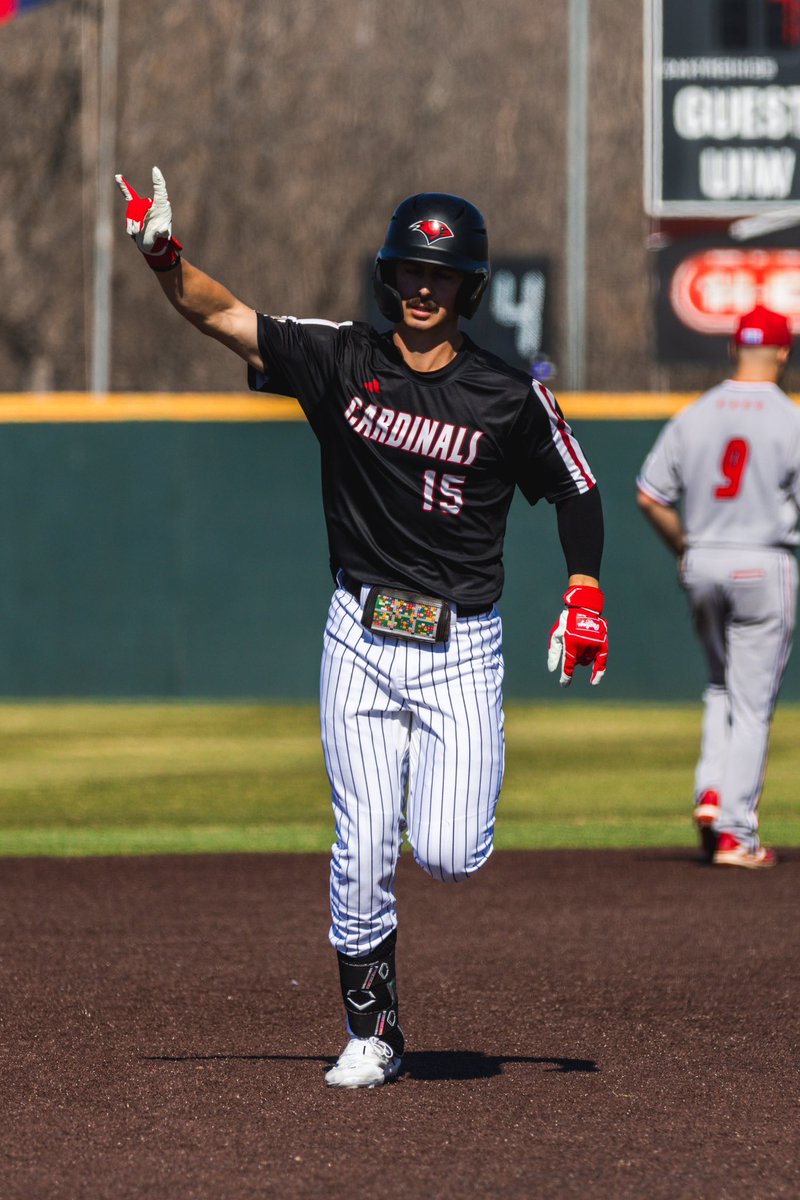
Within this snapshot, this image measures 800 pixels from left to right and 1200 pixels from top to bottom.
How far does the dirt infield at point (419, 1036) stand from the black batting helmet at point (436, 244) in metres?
1.77

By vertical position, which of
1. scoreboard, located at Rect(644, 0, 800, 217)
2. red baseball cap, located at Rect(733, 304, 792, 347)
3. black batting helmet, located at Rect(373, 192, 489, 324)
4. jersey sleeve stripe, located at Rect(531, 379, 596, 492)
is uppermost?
scoreboard, located at Rect(644, 0, 800, 217)

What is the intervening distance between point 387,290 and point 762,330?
11.0 feet

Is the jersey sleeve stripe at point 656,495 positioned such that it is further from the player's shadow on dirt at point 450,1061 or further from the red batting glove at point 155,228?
the red batting glove at point 155,228

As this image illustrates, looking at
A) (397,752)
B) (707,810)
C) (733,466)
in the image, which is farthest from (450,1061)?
(733,466)

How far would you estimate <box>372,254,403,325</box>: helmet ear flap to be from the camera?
4832 mm

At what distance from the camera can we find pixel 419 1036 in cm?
532

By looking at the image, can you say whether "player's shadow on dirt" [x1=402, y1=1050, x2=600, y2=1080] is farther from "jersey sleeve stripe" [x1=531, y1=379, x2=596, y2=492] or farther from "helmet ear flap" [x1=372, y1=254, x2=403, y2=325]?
"helmet ear flap" [x1=372, y1=254, x2=403, y2=325]

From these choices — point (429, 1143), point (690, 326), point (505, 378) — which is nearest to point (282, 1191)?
point (429, 1143)

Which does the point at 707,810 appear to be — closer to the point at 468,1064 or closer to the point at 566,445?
the point at 468,1064

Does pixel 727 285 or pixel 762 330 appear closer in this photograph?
pixel 762 330

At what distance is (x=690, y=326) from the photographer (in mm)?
15984

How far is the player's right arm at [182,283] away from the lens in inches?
184

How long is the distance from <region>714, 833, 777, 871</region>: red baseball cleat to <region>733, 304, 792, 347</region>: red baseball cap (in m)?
1.87

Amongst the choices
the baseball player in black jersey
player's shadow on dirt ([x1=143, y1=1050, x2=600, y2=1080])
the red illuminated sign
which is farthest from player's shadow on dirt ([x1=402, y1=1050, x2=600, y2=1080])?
the red illuminated sign
